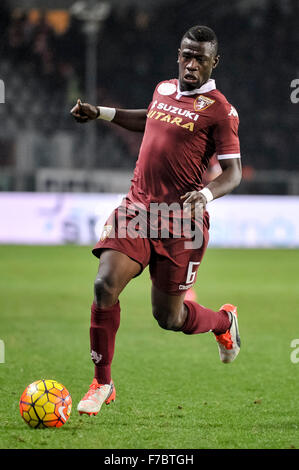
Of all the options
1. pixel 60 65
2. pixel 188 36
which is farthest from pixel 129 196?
pixel 60 65

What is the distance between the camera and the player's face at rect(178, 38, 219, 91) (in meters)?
5.02

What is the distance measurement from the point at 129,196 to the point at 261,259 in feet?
38.1

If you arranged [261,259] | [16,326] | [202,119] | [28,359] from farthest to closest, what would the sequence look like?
[261,259] < [16,326] < [28,359] < [202,119]

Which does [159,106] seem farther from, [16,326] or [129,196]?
[16,326]

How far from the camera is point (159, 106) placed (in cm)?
525

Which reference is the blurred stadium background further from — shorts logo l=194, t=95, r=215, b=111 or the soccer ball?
the soccer ball

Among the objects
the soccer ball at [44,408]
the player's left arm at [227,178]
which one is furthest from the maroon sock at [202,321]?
the soccer ball at [44,408]

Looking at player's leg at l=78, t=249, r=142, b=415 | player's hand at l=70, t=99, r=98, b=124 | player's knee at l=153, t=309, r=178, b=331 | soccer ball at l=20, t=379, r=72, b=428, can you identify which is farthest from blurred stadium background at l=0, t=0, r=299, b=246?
soccer ball at l=20, t=379, r=72, b=428

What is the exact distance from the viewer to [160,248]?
5.07 meters

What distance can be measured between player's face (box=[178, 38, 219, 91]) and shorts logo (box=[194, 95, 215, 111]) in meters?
0.10

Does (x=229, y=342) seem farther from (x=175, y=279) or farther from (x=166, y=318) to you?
(x=175, y=279)

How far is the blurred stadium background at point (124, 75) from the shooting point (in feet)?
81.4

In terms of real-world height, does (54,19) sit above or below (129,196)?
below

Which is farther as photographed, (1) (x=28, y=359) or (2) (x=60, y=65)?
(2) (x=60, y=65)
